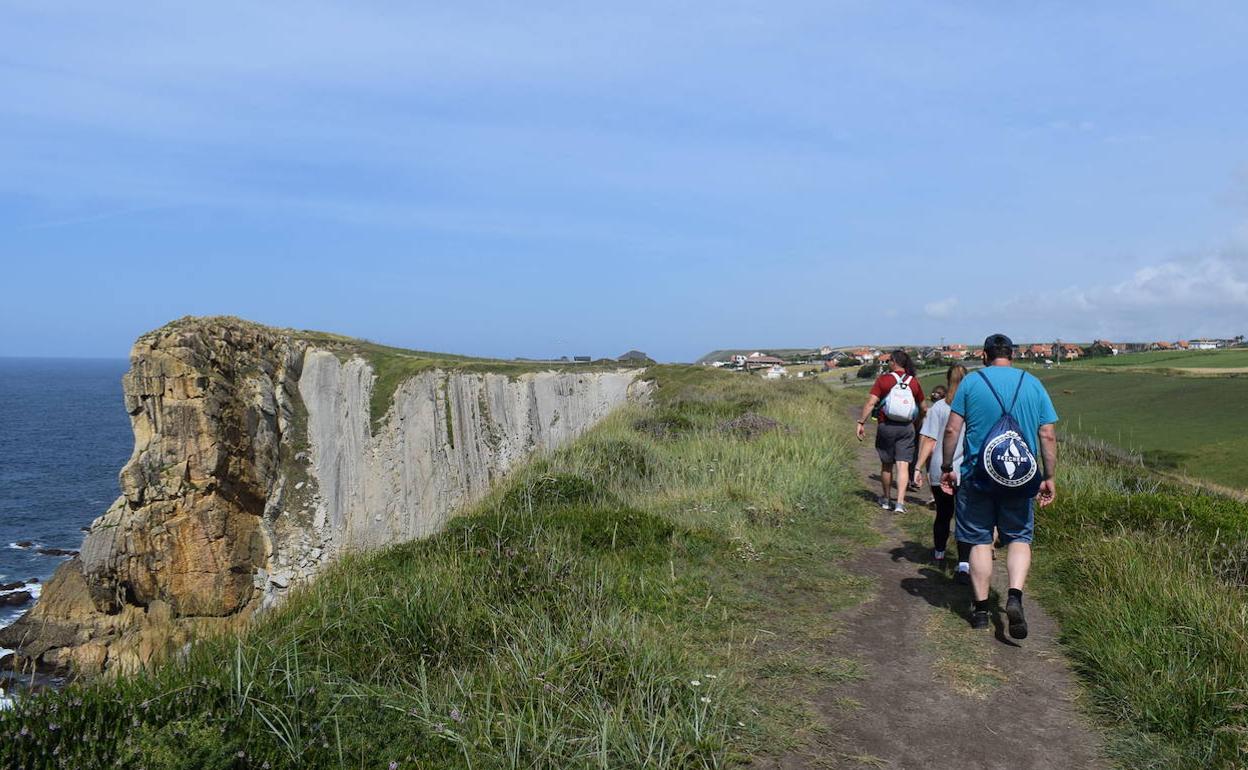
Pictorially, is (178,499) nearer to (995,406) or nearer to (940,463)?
(940,463)

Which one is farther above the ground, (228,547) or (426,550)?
(426,550)

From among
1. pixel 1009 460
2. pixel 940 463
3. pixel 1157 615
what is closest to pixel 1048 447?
pixel 1009 460

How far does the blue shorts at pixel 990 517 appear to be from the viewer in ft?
19.4

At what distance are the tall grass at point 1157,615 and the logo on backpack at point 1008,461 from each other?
42.5 inches

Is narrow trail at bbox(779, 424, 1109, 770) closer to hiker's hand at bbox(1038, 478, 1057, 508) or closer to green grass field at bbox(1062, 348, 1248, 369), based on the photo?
hiker's hand at bbox(1038, 478, 1057, 508)

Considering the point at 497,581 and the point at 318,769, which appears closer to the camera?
the point at 318,769

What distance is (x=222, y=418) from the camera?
129 feet

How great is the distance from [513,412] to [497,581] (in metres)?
42.4

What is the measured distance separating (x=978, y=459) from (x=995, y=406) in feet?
1.45

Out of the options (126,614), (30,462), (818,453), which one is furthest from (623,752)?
(30,462)

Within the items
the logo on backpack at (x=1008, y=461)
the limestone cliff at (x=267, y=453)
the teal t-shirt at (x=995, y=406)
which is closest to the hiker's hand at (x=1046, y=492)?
the logo on backpack at (x=1008, y=461)

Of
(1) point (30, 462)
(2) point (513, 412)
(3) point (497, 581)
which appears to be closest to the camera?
(3) point (497, 581)

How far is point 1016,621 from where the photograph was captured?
5656 millimetres

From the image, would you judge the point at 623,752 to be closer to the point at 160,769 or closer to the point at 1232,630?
the point at 160,769
